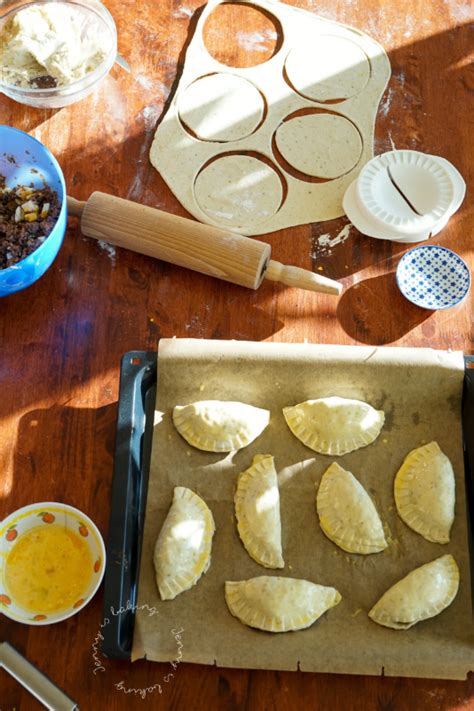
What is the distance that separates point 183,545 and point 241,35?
1688 millimetres

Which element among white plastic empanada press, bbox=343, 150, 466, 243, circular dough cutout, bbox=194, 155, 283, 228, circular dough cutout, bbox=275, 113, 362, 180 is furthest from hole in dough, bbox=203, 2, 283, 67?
white plastic empanada press, bbox=343, 150, 466, 243

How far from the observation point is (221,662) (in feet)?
5.16

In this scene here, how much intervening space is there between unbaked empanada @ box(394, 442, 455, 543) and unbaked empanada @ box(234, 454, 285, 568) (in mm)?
289

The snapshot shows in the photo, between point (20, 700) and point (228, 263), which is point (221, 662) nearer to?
point (20, 700)


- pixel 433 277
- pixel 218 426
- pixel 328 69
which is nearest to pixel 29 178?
pixel 218 426

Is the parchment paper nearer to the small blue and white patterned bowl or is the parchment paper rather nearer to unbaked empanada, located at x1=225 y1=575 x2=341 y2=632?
unbaked empanada, located at x1=225 y1=575 x2=341 y2=632

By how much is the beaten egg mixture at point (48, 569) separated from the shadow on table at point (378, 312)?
902 millimetres

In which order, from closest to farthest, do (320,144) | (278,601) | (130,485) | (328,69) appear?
(278,601) < (130,485) < (320,144) < (328,69)

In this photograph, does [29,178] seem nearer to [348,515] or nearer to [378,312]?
[378,312]

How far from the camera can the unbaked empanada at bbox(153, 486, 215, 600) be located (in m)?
1.63

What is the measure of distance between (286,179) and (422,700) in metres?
1.43

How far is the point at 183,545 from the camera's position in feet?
5.45

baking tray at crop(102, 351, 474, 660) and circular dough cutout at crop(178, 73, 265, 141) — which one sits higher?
circular dough cutout at crop(178, 73, 265, 141)

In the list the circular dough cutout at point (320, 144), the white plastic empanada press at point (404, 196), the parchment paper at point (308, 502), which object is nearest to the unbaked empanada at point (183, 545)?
the parchment paper at point (308, 502)
